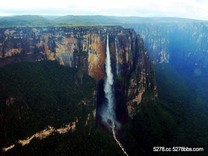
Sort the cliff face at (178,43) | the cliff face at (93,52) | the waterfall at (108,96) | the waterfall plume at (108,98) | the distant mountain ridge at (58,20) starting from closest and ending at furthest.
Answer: the cliff face at (93,52) < the waterfall plume at (108,98) < the waterfall at (108,96) < the distant mountain ridge at (58,20) < the cliff face at (178,43)

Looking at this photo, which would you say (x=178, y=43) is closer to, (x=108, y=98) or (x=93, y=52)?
(x=93, y=52)

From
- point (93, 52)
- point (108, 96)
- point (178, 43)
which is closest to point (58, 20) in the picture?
point (178, 43)

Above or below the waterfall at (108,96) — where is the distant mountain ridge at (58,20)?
above

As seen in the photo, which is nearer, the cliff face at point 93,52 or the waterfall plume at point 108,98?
the cliff face at point 93,52

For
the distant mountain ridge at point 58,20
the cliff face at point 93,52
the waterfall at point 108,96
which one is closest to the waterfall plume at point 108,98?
the waterfall at point 108,96

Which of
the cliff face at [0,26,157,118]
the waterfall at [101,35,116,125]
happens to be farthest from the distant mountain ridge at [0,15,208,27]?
the waterfall at [101,35,116,125]

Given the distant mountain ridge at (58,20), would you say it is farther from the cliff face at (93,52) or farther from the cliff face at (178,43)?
the cliff face at (178,43)

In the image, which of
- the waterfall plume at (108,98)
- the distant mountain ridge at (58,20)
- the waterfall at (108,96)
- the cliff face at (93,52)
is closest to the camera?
the cliff face at (93,52)
